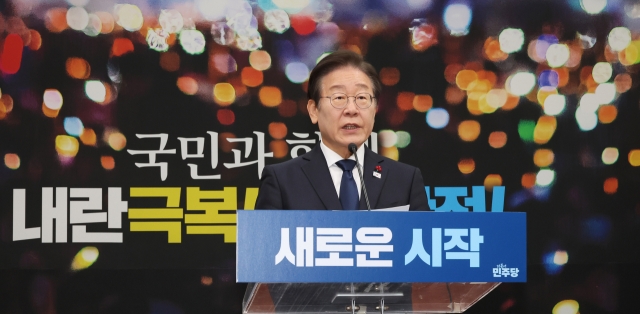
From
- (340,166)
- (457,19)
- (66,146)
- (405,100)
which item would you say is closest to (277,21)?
(405,100)

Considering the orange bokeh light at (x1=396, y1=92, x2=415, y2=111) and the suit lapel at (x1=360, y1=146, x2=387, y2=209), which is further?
the orange bokeh light at (x1=396, y1=92, x2=415, y2=111)

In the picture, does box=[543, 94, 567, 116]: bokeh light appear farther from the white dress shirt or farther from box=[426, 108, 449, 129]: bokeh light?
the white dress shirt

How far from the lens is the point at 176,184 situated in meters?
3.46

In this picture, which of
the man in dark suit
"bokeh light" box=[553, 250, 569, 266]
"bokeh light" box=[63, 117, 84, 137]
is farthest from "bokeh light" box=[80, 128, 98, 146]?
"bokeh light" box=[553, 250, 569, 266]

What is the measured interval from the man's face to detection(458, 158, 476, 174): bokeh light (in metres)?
1.36

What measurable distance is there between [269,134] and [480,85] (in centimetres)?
98

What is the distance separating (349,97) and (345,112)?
5 centimetres

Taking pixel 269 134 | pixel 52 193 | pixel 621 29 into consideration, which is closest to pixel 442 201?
pixel 269 134

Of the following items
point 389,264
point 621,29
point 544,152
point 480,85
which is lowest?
point 389,264

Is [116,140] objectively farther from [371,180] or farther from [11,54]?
[371,180]

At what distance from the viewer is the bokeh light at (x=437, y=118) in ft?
11.6

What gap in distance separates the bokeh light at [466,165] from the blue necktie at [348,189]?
140 centimetres

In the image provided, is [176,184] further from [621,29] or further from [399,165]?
[621,29]

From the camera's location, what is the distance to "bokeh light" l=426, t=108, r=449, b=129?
11.6 ft
